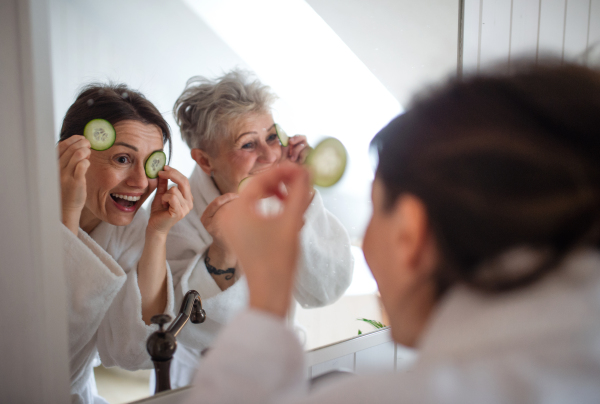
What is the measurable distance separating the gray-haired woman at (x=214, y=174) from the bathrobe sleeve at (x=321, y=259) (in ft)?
0.53

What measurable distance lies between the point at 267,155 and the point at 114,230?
1.10 ft

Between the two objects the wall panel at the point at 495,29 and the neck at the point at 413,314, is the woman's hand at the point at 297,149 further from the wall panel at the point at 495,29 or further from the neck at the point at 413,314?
the wall panel at the point at 495,29

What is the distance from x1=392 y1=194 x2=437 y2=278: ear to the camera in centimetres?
39

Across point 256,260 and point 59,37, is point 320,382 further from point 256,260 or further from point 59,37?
point 59,37

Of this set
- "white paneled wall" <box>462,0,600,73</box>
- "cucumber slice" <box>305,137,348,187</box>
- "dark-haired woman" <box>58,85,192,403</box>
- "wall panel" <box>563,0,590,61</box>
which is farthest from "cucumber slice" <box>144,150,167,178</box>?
"wall panel" <box>563,0,590,61</box>

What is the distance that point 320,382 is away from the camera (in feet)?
2.91

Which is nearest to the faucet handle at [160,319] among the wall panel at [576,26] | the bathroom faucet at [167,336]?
the bathroom faucet at [167,336]

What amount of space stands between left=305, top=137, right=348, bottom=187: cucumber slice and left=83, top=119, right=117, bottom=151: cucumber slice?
0.42 meters

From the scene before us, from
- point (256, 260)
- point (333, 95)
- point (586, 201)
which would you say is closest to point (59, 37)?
point (256, 260)

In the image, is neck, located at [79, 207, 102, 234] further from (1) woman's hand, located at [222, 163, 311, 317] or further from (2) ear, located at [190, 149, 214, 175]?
(1) woman's hand, located at [222, 163, 311, 317]

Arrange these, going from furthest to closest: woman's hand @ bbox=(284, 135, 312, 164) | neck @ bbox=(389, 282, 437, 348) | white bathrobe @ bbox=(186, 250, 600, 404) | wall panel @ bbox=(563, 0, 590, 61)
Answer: wall panel @ bbox=(563, 0, 590, 61) < woman's hand @ bbox=(284, 135, 312, 164) < neck @ bbox=(389, 282, 437, 348) < white bathrobe @ bbox=(186, 250, 600, 404)

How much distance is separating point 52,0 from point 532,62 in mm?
635

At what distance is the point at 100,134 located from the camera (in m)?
0.63

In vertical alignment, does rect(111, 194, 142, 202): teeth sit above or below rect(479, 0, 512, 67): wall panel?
below
